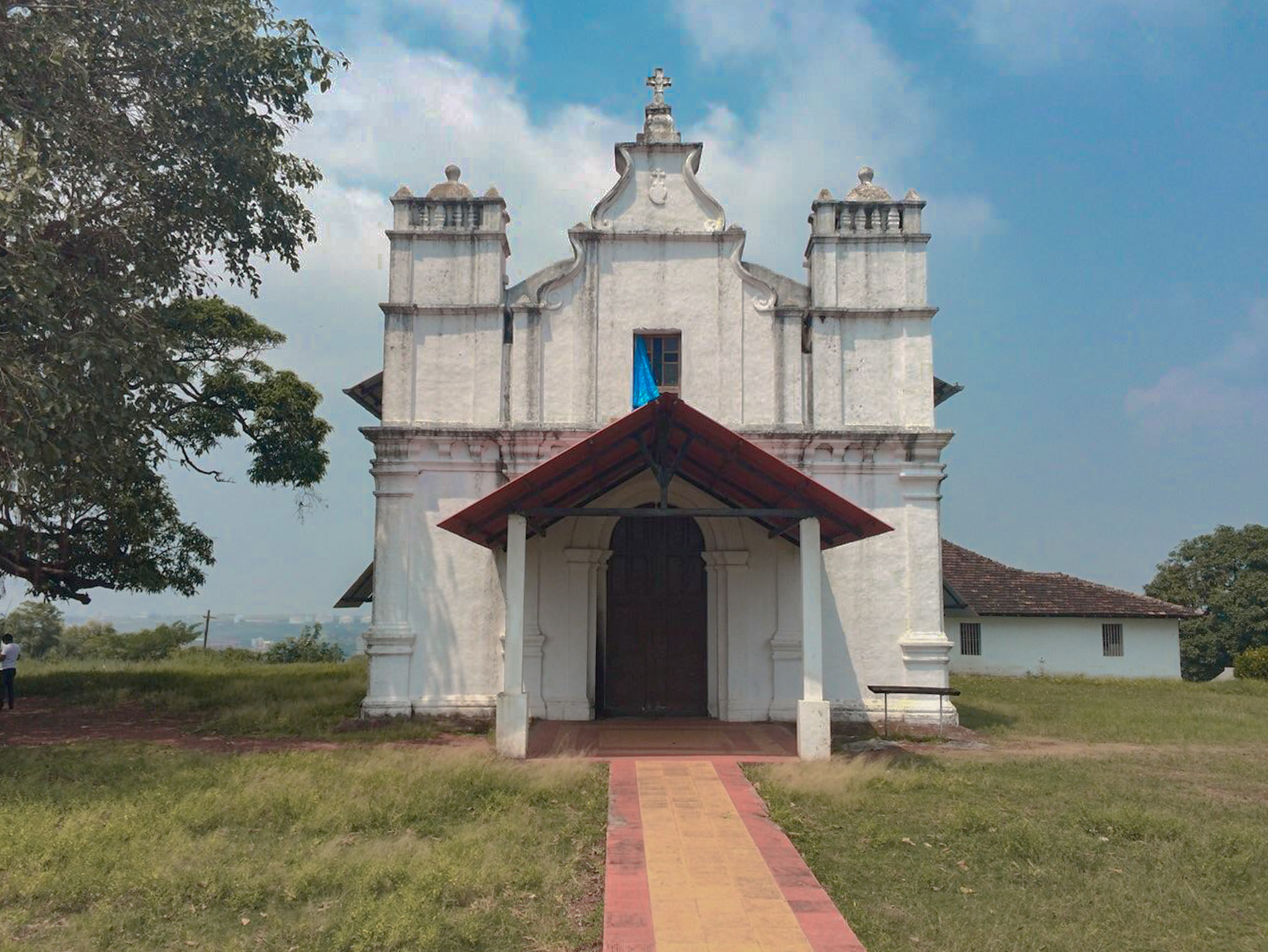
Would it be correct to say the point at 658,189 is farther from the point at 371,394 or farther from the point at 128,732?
the point at 128,732

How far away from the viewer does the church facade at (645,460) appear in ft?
44.1

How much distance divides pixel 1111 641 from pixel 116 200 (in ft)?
89.3

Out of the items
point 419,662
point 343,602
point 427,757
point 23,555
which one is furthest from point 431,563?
point 23,555

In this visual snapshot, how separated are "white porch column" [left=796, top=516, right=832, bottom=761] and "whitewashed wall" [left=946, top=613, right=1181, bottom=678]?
60.8ft

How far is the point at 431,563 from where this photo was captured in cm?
1359

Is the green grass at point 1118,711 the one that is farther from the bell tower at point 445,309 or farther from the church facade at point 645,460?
the bell tower at point 445,309

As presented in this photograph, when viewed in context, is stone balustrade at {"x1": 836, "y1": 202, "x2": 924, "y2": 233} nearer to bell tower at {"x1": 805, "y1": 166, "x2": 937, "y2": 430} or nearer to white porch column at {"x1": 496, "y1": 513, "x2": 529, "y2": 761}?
bell tower at {"x1": 805, "y1": 166, "x2": 937, "y2": 430}

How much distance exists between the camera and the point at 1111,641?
28.6 m

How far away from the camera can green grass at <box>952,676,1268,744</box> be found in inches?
558

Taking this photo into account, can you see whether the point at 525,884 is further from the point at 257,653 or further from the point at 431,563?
the point at 257,653

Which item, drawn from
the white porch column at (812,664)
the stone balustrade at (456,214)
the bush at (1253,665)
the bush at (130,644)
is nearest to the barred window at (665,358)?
the stone balustrade at (456,214)

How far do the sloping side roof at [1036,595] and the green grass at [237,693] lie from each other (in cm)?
1713

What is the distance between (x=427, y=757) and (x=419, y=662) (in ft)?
9.57

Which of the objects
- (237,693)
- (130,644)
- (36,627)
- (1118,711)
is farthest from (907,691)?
(36,627)
